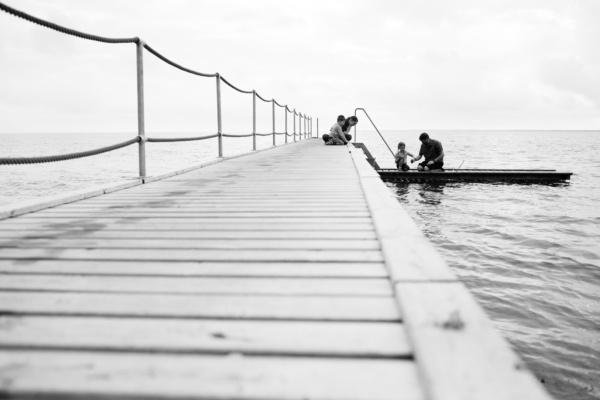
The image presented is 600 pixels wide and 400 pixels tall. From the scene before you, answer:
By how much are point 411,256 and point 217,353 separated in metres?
0.88

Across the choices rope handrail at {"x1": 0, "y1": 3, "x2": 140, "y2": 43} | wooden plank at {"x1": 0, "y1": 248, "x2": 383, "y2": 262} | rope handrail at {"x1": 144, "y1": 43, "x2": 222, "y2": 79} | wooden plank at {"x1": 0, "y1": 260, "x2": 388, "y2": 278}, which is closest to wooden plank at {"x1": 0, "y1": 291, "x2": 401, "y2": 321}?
wooden plank at {"x1": 0, "y1": 260, "x2": 388, "y2": 278}

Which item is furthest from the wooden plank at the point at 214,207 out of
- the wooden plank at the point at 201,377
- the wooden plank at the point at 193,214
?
the wooden plank at the point at 201,377

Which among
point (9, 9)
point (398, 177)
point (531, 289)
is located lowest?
point (531, 289)

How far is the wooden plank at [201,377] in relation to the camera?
91cm

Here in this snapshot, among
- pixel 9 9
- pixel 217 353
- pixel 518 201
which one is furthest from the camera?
pixel 518 201

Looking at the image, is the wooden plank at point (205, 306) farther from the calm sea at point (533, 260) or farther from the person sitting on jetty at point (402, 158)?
the person sitting on jetty at point (402, 158)

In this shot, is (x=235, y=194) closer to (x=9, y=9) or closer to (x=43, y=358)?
(x=9, y=9)

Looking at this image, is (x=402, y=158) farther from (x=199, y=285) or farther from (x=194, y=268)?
(x=199, y=285)

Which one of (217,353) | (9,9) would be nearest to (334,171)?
(9,9)

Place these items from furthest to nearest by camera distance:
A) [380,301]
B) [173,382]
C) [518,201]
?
[518,201], [380,301], [173,382]

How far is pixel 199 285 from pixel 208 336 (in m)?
0.37

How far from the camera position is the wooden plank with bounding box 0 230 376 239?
6.87 ft

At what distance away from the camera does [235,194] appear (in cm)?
351

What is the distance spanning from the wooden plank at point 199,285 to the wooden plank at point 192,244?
1.27 ft
